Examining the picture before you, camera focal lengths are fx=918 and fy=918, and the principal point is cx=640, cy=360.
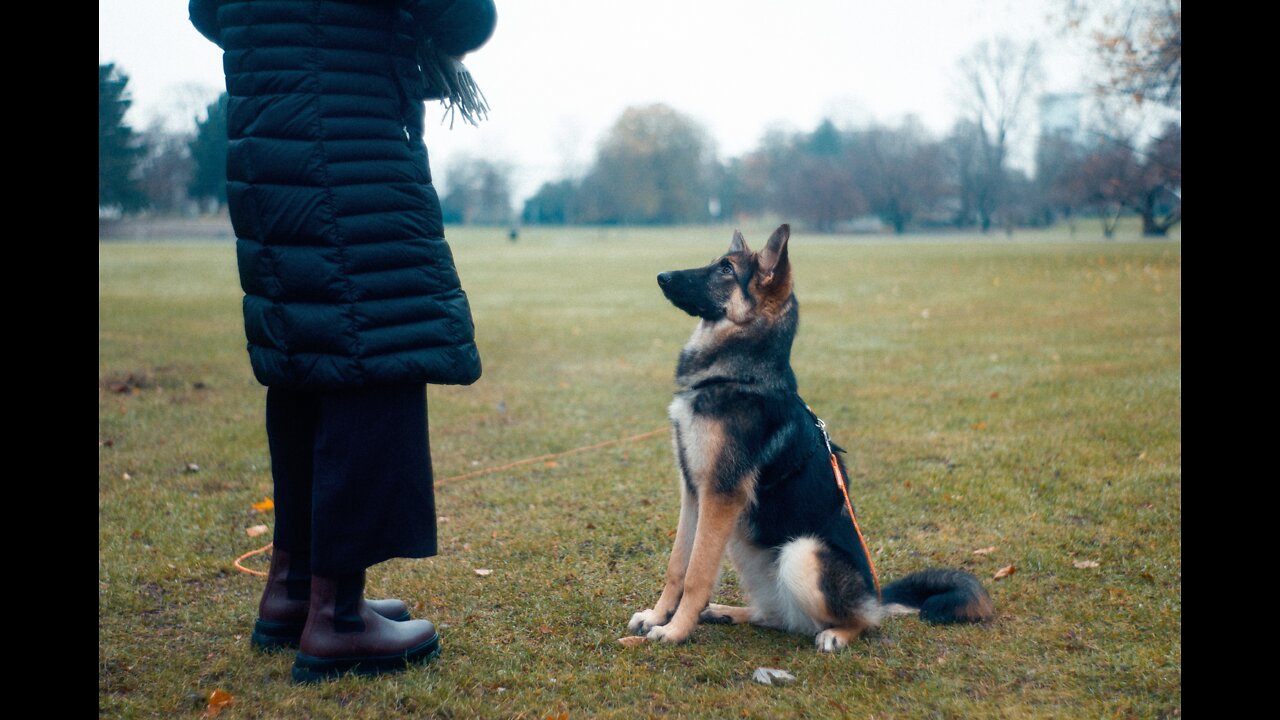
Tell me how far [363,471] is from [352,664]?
2.41ft

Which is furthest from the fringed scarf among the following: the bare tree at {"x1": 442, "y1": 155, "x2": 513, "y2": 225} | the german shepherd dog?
the bare tree at {"x1": 442, "y1": 155, "x2": 513, "y2": 225}

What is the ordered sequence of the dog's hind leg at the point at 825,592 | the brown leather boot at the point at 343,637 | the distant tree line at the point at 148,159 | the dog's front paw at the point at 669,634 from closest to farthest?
the brown leather boot at the point at 343,637 < the dog's hind leg at the point at 825,592 < the dog's front paw at the point at 669,634 < the distant tree line at the point at 148,159

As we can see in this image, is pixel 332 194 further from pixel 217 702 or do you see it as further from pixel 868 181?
pixel 868 181

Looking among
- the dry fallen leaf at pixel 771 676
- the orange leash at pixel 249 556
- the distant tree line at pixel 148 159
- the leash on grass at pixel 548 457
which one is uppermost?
the distant tree line at pixel 148 159

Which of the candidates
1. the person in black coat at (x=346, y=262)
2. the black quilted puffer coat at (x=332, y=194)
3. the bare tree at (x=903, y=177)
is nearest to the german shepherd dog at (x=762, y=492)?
the person in black coat at (x=346, y=262)

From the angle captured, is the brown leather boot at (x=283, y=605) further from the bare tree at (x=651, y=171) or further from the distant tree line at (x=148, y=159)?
the bare tree at (x=651, y=171)

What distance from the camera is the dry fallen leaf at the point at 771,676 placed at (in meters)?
3.28

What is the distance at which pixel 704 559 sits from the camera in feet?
11.7

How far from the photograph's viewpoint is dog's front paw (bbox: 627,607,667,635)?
3.73m

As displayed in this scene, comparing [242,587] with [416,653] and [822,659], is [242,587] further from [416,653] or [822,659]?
[822,659]

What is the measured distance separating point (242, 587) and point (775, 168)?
3307 inches

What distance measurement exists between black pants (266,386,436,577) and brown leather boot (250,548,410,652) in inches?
13.6

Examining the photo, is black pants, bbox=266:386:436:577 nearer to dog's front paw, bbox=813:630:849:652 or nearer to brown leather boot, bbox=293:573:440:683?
brown leather boot, bbox=293:573:440:683
